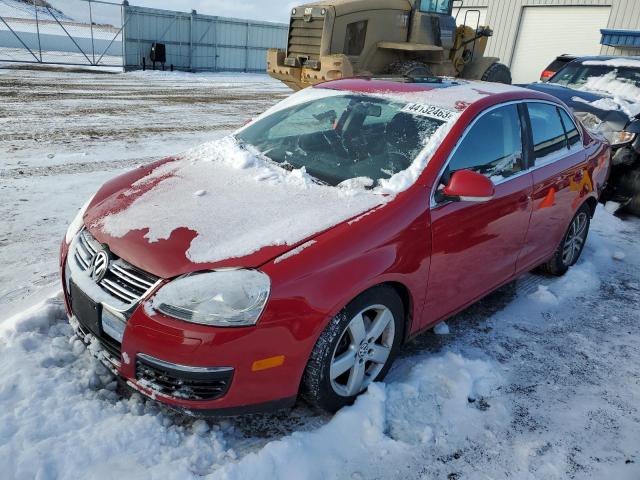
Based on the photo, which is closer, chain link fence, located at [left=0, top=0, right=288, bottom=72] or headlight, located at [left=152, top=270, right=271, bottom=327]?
headlight, located at [left=152, top=270, right=271, bottom=327]

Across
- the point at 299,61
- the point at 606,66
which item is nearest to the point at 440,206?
the point at 606,66

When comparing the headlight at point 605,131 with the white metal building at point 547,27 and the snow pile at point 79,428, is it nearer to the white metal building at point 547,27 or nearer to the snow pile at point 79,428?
the snow pile at point 79,428

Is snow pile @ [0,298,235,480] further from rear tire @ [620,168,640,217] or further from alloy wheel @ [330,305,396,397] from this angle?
rear tire @ [620,168,640,217]

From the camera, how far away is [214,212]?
261 centimetres

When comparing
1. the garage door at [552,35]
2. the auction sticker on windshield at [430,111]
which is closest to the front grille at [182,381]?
the auction sticker on windshield at [430,111]

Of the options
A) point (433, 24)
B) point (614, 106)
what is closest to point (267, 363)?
point (614, 106)

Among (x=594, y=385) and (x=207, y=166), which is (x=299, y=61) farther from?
(x=594, y=385)

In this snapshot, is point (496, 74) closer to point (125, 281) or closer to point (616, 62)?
point (616, 62)

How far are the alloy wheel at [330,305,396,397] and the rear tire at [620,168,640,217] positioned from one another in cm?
497

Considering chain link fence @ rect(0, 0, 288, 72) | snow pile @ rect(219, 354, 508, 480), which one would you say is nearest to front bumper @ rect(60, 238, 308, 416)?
Result: snow pile @ rect(219, 354, 508, 480)

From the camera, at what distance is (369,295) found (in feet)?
8.07

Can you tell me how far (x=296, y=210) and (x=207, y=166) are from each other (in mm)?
928

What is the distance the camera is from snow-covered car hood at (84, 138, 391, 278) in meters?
2.28

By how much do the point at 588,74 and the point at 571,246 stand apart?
4954mm
